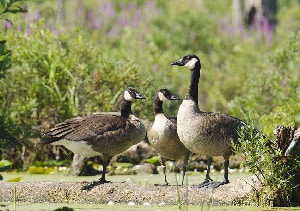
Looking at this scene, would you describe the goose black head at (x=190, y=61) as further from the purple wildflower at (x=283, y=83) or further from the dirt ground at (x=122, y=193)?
the purple wildflower at (x=283, y=83)

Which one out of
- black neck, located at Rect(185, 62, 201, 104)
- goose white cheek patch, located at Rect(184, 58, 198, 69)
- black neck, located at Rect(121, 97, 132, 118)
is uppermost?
goose white cheek patch, located at Rect(184, 58, 198, 69)

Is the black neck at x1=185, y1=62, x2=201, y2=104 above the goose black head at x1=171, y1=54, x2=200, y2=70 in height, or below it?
below

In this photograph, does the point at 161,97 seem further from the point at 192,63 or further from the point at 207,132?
the point at 207,132

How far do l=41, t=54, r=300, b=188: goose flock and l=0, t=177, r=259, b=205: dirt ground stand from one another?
0.81ft

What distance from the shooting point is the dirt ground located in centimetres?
943

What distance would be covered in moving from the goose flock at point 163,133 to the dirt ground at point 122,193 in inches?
9.7

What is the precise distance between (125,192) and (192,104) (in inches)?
57.2

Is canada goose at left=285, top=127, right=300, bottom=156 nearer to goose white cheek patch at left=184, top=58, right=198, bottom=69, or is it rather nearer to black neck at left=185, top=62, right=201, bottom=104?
black neck at left=185, top=62, right=201, bottom=104

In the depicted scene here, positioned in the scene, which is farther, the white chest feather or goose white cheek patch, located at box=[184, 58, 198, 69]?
goose white cheek patch, located at box=[184, 58, 198, 69]

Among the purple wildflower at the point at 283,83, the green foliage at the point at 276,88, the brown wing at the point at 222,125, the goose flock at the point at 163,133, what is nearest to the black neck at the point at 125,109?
the goose flock at the point at 163,133

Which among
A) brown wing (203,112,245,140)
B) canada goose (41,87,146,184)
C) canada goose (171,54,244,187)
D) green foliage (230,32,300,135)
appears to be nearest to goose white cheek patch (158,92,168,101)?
canada goose (41,87,146,184)

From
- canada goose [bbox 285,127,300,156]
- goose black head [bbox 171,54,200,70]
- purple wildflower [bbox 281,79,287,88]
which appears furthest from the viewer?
purple wildflower [bbox 281,79,287,88]

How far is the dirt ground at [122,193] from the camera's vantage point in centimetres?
943

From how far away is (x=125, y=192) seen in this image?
9.72 meters
